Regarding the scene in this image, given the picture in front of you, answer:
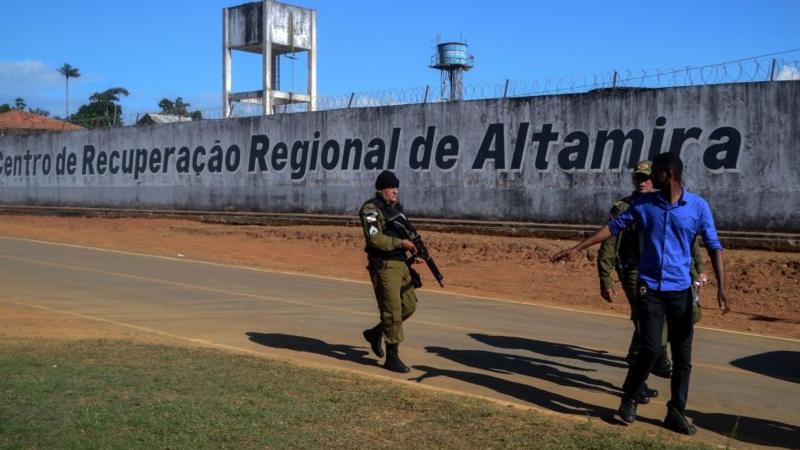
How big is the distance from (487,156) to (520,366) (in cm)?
1531

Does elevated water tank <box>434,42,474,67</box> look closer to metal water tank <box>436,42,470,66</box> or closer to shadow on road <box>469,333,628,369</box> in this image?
metal water tank <box>436,42,470,66</box>

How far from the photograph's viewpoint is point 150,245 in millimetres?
23625

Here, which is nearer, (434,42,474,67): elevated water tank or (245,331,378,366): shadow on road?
(245,331,378,366): shadow on road

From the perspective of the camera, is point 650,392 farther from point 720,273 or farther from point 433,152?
point 433,152

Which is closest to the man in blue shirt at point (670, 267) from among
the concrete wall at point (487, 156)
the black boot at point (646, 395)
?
the black boot at point (646, 395)

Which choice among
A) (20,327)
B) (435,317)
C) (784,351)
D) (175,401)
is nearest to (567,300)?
(435,317)

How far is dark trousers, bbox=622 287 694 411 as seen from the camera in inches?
225

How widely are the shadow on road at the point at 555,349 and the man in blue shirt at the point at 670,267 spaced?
2.56 metres

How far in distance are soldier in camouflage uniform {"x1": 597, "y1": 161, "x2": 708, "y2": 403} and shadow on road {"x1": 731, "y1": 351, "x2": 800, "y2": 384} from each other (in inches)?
56.3

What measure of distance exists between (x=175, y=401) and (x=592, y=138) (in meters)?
16.6

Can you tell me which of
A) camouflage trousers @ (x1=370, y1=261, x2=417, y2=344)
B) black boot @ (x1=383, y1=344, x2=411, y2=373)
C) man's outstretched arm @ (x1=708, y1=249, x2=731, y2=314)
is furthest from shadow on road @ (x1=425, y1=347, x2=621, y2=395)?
man's outstretched arm @ (x1=708, y1=249, x2=731, y2=314)

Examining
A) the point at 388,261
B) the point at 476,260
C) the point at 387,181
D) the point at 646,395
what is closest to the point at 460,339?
the point at 388,261

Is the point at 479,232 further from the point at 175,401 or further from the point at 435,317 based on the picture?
the point at 175,401

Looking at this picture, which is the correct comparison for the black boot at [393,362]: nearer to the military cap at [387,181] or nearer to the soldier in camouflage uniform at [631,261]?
the military cap at [387,181]
